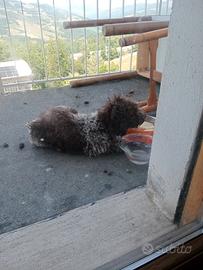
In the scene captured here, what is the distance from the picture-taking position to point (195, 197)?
71cm

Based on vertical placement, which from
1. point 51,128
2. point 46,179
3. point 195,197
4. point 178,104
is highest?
point 178,104

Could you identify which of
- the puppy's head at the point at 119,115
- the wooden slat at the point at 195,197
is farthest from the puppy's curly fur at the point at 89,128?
the wooden slat at the point at 195,197

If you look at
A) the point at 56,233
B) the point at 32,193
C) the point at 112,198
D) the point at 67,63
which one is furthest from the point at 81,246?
the point at 67,63

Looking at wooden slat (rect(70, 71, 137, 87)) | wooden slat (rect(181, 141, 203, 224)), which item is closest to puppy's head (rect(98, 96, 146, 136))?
wooden slat (rect(181, 141, 203, 224))

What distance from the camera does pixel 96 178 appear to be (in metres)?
1.11

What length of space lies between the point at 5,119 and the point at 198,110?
1286 mm

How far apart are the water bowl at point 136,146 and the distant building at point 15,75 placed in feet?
3.89

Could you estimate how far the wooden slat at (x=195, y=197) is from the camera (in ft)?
2.14

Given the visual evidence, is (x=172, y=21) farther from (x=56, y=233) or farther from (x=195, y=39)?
(x=56, y=233)

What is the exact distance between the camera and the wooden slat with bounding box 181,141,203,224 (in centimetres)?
65

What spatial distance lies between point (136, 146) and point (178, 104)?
0.66 meters

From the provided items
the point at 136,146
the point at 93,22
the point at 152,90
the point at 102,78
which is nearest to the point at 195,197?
the point at 136,146

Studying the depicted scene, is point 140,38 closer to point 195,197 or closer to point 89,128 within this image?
point 89,128

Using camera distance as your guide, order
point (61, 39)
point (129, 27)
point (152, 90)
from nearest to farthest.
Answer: point (129, 27) < point (152, 90) < point (61, 39)
